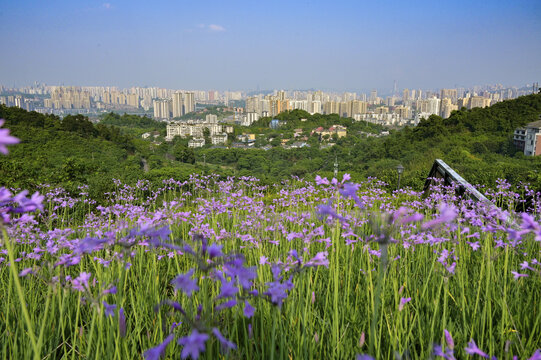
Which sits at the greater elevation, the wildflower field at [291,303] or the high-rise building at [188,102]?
the high-rise building at [188,102]

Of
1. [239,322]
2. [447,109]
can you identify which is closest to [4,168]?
[239,322]

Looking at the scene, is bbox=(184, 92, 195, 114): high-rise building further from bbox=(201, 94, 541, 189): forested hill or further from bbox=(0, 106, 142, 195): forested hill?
bbox=(0, 106, 142, 195): forested hill

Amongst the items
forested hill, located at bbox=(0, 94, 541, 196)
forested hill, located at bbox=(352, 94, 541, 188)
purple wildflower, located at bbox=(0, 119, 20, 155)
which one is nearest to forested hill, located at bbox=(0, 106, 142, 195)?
forested hill, located at bbox=(0, 94, 541, 196)

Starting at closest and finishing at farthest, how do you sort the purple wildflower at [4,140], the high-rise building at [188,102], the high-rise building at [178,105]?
the purple wildflower at [4,140] → the high-rise building at [178,105] → the high-rise building at [188,102]

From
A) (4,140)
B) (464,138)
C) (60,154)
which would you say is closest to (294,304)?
(4,140)

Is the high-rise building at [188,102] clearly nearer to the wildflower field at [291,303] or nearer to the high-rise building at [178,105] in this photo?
the high-rise building at [178,105]

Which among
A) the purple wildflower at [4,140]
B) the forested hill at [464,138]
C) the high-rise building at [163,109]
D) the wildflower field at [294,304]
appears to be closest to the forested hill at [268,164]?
the forested hill at [464,138]

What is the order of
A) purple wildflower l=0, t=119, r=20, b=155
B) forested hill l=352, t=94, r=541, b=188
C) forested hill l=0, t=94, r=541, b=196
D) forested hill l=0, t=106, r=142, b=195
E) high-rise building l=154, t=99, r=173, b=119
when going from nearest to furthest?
purple wildflower l=0, t=119, r=20, b=155 → forested hill l=0, t=106, r=142, b=195 → forested hill l=0, t=94, r=541, b=196 → forested hill l=352, t=94, r=541, b=188 → high-rise building l=154, t=99, r=173, b=119

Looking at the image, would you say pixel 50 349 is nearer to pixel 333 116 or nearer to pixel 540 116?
pixel 540 116

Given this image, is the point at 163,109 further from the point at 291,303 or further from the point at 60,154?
the point at 291,303

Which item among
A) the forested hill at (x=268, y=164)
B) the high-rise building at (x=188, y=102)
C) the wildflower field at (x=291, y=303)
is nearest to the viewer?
A: the wildflower field at (x=291, y=303)

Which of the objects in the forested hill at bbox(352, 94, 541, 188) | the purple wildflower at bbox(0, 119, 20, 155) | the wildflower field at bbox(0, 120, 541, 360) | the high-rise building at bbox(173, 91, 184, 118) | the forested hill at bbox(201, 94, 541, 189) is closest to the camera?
the purple wildflower at bbox(0, 119, 20, 155)
